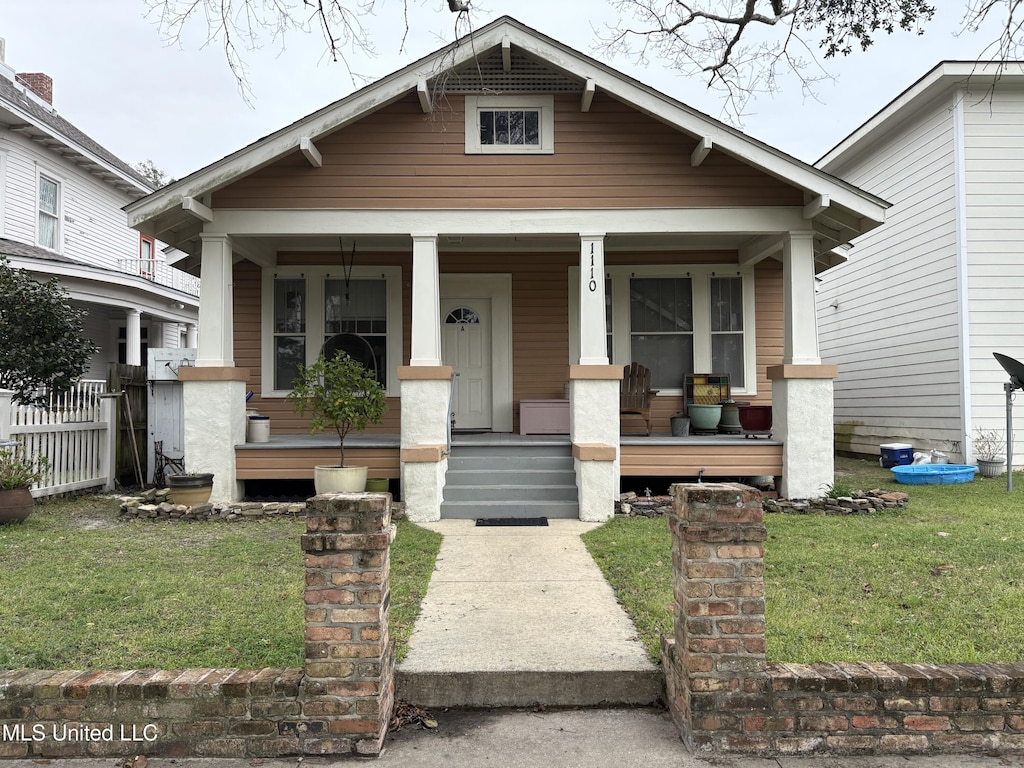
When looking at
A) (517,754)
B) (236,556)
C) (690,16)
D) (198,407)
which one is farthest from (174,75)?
(517,754)

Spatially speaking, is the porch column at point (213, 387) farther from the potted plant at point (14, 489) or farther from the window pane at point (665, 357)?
the window pane at point (665, 357)

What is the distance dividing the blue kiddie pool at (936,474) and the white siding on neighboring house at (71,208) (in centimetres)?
1225

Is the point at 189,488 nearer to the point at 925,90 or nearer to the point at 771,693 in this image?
the point at 771,693

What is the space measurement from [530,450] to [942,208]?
25.1 ft

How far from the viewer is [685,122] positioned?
7672mm

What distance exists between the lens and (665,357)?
33.7 feet

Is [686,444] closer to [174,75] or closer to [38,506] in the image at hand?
[174,75]

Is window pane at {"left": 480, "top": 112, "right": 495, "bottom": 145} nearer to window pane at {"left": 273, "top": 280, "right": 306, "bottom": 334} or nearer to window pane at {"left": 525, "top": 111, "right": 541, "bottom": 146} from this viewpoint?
window pane at {"left": 525, "top": 111, "right": 541, "bottom": 146}

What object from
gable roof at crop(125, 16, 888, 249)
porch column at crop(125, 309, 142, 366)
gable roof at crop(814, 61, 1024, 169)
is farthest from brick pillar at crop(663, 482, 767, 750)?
porch column at crop(125, 309, 142, 366)

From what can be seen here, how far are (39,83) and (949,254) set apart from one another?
19803mm

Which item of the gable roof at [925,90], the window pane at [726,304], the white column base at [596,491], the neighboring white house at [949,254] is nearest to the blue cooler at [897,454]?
the neighboring white house at [949,254]

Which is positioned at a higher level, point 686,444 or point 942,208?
point 942,208

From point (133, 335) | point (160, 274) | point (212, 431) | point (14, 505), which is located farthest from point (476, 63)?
point (160, 274)

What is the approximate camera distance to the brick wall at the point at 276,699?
110 inches
